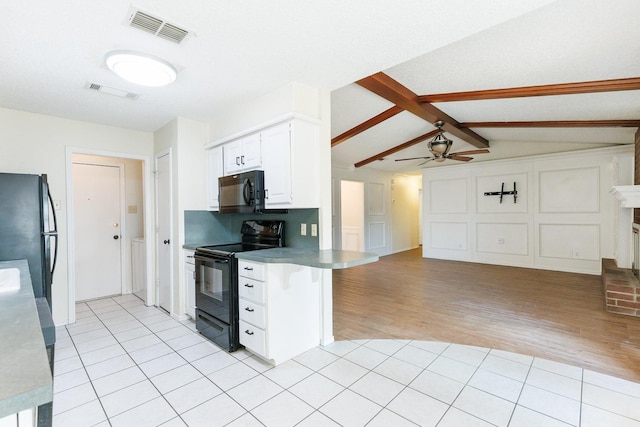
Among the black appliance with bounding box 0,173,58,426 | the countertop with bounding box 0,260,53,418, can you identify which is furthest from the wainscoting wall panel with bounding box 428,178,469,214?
the countertop with bounding box 0,260,53,418

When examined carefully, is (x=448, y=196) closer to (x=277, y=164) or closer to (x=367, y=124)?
(x=367, y=124)

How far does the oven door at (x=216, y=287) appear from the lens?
8.63ft

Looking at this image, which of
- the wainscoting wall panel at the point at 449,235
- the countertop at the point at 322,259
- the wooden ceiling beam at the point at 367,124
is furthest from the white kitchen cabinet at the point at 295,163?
the wainscoting wall panel at the point at 449,235

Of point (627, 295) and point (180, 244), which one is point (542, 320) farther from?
point (180, 244)

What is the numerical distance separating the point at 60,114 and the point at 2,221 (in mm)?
1408

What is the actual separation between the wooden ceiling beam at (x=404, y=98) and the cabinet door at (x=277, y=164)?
1086 millimetres

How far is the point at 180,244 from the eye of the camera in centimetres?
345

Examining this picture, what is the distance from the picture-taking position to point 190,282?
11.0 feet

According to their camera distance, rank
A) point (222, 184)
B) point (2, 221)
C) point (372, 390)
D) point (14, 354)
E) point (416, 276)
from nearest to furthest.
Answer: point (14, 354) → point (372, 390) → point (2, 221) → point (222, 184) → point (416, 276)

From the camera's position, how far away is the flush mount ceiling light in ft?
6.59

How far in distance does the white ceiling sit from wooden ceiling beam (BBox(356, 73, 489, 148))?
0.12 meters

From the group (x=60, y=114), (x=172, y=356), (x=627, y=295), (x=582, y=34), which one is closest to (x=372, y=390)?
(x=172, y=356)

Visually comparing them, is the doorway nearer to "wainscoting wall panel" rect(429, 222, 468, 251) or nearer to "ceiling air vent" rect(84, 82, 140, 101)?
"wainscoting wall panel" rect(429, 222, 468, 251)

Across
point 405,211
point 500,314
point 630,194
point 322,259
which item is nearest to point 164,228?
point 322,259
